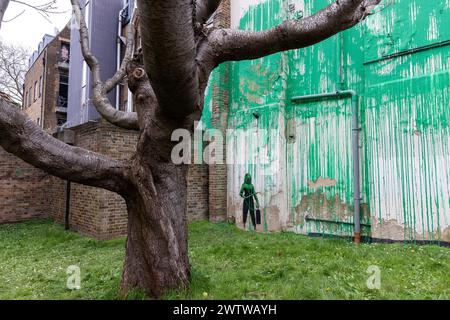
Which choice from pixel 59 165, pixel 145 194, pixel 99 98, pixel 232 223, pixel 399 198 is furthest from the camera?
pixel 232 223

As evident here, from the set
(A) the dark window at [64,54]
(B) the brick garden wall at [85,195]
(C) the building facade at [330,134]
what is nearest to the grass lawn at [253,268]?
(B) the brick garden wall at [85,195]

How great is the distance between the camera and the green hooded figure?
7709mm

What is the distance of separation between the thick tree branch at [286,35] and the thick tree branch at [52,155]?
5.41ft

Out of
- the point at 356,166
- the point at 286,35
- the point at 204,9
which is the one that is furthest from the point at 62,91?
the point at 286,35

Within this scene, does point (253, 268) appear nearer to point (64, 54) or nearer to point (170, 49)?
point (170, 49)

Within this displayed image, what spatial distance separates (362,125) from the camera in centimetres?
634

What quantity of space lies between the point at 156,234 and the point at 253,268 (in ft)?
6.02

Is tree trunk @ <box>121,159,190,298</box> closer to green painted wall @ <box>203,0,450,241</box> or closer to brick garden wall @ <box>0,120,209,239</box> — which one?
brick garden wall @ <box>0,120,209,239</box>

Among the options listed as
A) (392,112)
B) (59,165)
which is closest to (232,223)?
(392,112)

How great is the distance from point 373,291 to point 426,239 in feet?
9.52

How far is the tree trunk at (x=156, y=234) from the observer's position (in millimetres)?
3223

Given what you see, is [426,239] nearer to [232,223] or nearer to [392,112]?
[392,112]

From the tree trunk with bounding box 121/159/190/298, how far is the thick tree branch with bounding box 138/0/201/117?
37.1 inches

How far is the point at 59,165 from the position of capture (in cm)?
291
